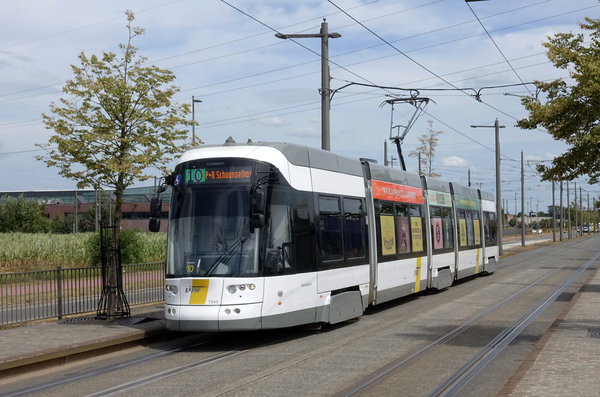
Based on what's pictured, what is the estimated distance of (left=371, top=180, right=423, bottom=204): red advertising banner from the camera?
49.5 feet

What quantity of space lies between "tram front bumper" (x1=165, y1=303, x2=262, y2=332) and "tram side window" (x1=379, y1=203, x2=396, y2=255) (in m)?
5.07

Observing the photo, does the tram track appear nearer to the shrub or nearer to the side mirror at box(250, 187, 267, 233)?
the side mirror at box(250, 187, 267, 233)

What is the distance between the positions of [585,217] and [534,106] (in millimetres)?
145985

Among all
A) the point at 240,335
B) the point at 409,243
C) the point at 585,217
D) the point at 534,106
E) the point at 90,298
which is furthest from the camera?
the point at 585,217

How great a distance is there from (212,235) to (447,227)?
11440 mm

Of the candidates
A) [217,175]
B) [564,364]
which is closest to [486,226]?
[217,175]

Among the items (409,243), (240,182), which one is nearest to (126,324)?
(240,182)

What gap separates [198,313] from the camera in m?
10.5

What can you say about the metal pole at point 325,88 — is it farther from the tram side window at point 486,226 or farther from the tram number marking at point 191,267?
the tram side window at point 486,226

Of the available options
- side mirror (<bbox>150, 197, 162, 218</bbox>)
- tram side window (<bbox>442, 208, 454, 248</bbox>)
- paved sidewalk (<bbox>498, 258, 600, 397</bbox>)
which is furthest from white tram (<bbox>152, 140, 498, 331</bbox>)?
tram side window (<bbox>442, 208, 454, 248</bbox>)

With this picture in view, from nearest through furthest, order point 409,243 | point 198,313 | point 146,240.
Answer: point 198,313, point 409,243, point 146,240

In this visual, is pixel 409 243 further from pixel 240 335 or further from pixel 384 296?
pixel 240 335

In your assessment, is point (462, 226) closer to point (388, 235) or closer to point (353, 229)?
point (388, 235)

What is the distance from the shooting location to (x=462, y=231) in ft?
72.9
